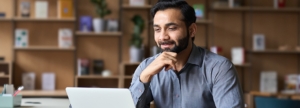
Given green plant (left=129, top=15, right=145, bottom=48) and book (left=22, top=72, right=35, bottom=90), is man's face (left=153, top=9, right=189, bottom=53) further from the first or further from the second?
book (left=22, top=72, right=35, bottom=90)

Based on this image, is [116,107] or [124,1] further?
[124,1]

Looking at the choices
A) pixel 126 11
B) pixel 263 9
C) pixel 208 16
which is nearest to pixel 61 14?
pixel 126 11

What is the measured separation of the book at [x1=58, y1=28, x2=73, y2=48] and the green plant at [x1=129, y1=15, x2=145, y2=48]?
798 millimetres

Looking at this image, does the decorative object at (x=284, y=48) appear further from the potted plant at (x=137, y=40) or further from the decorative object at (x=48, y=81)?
the decorative object at (x=48, y=81)

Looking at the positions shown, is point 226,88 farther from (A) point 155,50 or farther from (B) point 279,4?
(B) point 279,4

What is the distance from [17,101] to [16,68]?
8.50 ft

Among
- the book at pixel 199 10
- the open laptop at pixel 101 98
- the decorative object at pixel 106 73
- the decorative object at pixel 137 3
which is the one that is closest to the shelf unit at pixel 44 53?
the decorative object at pixel 106 73

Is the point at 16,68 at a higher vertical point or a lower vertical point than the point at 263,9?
lower

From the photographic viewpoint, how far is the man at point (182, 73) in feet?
5.01

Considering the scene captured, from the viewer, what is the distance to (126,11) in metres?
4.46

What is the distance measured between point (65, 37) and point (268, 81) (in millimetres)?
2842

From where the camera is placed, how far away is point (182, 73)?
167 cm

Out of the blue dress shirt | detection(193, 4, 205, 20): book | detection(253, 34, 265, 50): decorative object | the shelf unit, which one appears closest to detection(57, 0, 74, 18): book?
the shelf unit

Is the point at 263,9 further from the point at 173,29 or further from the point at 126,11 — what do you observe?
the point at 173,29
